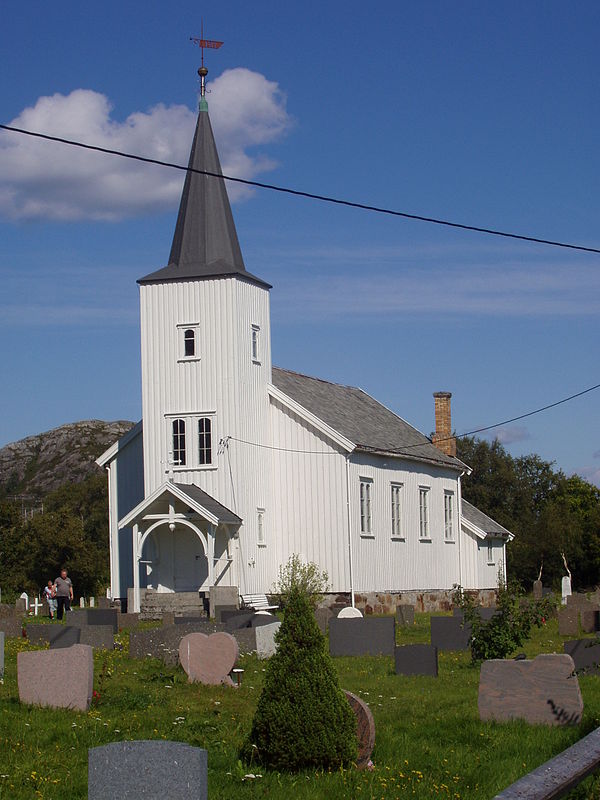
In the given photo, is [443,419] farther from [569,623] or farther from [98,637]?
[98,637]

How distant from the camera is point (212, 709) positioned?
15.0m

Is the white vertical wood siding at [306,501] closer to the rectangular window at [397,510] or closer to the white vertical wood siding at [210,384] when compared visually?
the white vertical wood siding at [210,384]

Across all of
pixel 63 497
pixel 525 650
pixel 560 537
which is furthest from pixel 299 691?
pixel 63 497

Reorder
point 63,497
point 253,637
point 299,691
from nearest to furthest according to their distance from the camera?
point 299,691
point 253,637
point 63,497

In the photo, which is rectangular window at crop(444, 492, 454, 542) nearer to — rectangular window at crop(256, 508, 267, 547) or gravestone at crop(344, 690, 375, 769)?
rectangular window at crop(256, 508, 267, 547)

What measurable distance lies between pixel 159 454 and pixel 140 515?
2260 millimetres

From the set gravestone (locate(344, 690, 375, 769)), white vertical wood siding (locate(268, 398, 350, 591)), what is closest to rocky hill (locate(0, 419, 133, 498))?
white vertical wood siding (locate(268, 398, 350, 591))

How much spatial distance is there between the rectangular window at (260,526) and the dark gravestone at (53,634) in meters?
14.3

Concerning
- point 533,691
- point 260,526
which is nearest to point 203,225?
point 260,526

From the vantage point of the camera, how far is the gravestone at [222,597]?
35.0 m

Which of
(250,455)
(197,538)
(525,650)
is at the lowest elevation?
(525,650)

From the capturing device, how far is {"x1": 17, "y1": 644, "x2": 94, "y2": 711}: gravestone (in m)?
14.3

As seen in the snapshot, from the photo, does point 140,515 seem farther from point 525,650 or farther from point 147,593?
point 525,650

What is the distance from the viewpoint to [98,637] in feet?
75.8
